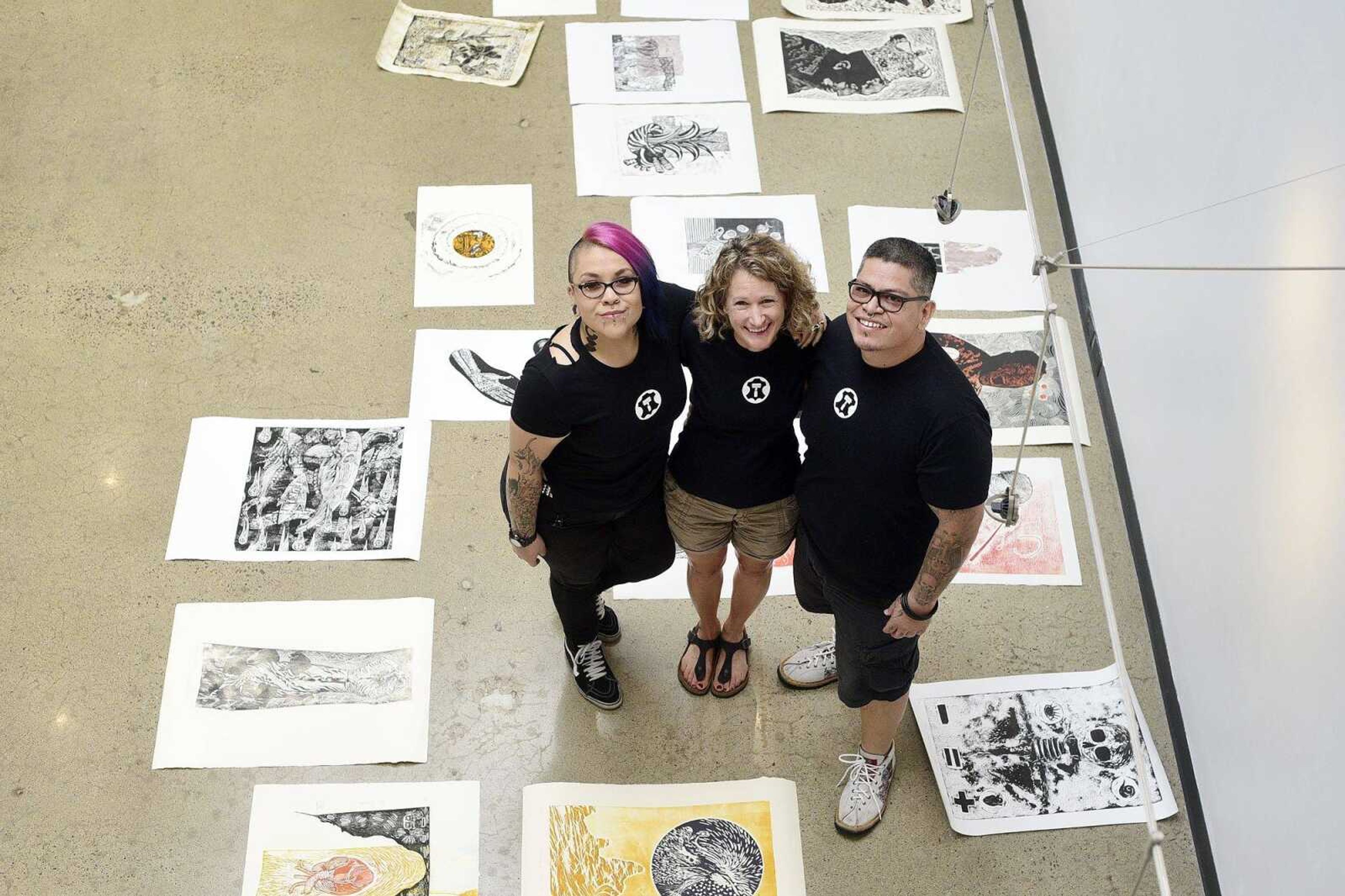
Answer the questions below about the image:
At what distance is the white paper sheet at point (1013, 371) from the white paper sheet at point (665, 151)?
0.70 m

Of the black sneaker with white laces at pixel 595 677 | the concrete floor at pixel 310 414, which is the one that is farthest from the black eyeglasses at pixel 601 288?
the concrete floor at pixel 310 414

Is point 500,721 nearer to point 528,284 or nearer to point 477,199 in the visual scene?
point 528,284

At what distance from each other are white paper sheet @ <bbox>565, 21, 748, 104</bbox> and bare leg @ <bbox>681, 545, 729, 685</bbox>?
4.97 feet

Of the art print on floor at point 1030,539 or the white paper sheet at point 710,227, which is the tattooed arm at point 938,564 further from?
the white paper sheet at point 710,227

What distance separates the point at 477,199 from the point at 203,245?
2.31ft

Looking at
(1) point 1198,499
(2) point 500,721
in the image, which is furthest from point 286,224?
(1) point 1198,499

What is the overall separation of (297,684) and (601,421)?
0.99m

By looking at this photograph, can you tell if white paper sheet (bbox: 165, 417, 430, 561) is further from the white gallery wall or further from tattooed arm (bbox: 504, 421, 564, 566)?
the white gallery wall

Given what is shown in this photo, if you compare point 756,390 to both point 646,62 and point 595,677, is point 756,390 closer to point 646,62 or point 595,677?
point 595,677

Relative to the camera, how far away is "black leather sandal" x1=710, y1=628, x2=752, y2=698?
2.50 m

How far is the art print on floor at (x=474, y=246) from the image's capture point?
3098 millimetres

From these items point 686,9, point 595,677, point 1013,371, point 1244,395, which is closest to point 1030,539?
point 1013,371

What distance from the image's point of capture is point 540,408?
6.05 ft

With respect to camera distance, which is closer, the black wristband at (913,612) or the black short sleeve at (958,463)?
the black short sleeve at (958,463)
